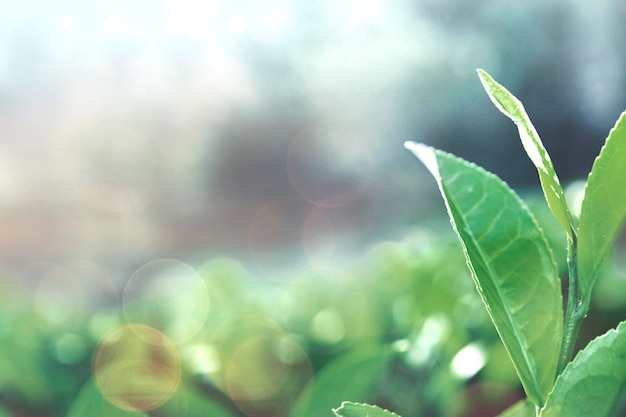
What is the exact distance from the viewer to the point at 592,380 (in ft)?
1.18

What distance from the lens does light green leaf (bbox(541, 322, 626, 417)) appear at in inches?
14.0

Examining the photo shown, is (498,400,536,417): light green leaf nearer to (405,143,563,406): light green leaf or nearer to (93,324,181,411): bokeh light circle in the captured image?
(405,143,563,406): light green leaf

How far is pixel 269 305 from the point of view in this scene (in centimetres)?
154

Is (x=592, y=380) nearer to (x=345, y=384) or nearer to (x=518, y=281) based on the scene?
(x=518, y=281)

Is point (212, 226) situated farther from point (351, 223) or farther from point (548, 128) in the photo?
point (548, 128)

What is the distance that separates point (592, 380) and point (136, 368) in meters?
0.72

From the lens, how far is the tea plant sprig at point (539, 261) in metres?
0.36

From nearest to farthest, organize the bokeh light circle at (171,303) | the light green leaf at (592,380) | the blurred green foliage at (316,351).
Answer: the light green leaf at (592,380) → the blurred green foliage at (316,351) → the bokeh light circle at (171,303)

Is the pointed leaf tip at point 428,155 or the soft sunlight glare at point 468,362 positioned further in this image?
the soft sunlight glare at point 468,362

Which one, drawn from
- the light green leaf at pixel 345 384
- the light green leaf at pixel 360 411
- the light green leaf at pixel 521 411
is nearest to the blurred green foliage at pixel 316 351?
the light green leaf at pixel 345 384

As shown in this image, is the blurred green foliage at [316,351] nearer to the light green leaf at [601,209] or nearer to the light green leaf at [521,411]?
the light green leaf at [521,411]

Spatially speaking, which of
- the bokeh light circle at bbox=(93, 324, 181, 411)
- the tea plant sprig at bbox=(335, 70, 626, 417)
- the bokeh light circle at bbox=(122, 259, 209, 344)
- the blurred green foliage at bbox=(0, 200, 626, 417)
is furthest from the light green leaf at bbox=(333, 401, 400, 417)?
the bokeh light circle at bbox=(122, 259, 209, 344)

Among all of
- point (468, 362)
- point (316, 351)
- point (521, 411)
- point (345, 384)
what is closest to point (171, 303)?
point (316, 351)

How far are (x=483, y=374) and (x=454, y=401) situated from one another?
0.29 ft
